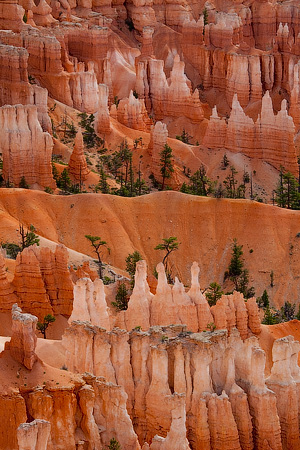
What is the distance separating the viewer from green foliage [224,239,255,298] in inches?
3750

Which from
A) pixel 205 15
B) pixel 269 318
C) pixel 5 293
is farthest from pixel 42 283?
pixel 205 15

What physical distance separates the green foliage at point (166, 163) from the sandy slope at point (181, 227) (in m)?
8.91

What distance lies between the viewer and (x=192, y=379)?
6425 centimetres

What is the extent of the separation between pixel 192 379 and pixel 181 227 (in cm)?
3695

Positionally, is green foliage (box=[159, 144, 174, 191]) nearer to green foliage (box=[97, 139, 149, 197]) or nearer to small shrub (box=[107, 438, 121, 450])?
green foliage (box=[97, 139, 149, 197])

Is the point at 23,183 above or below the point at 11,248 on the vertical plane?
above

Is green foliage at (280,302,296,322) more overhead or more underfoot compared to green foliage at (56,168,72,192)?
more underfoot

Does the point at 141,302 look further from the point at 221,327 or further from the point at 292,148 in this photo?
the point at 292,148

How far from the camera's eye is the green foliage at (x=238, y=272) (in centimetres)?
9525

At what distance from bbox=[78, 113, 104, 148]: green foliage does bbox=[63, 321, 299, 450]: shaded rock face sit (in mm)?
52582

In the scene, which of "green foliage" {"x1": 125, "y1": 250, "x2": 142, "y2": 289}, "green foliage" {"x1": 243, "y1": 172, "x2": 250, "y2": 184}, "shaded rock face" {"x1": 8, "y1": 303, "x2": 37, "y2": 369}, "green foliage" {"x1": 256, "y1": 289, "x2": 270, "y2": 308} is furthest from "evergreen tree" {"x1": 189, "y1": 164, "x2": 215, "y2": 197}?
"shaded rock face" {"x1": 8, "y1": 303, "x2": 37, "y2": 369}

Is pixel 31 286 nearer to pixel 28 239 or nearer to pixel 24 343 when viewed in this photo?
pixel 28 239

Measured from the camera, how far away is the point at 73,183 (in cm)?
10562

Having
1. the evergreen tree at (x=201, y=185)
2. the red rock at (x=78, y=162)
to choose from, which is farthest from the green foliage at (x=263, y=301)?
the red rock at (x=78, y=162)
